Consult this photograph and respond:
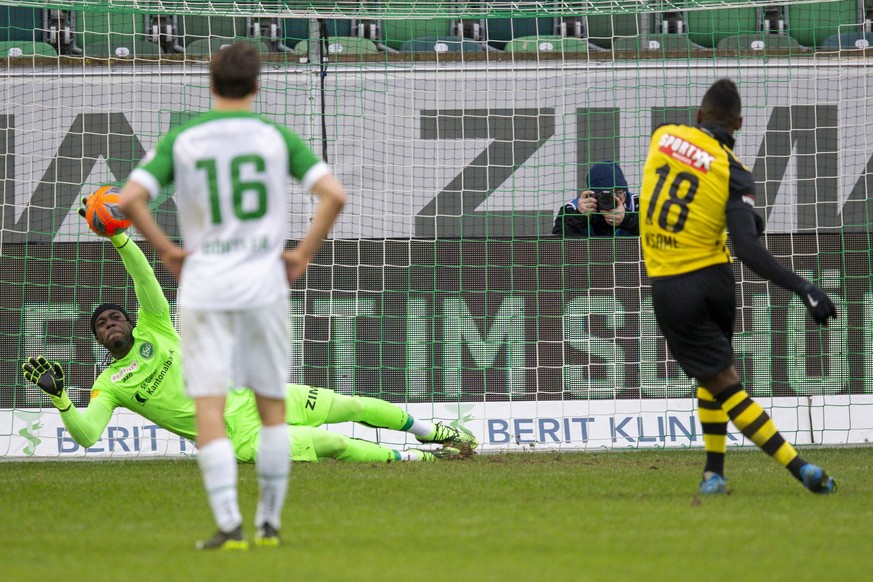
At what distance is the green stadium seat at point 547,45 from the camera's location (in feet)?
37.5

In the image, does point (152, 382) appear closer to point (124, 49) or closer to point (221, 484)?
point (124, 49)

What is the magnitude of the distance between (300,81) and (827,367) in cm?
533

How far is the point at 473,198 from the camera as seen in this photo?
11023mm

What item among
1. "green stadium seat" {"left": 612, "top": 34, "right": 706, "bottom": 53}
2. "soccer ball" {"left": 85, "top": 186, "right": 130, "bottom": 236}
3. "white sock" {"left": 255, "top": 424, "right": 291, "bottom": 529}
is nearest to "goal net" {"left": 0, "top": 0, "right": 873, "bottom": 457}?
"green stadium seat" {"left": 612, "top": 34, "right": 706, "bottom": 53}

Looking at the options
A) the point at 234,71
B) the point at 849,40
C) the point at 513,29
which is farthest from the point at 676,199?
the point at 513,29

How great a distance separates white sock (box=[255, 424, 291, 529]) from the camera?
4.39m

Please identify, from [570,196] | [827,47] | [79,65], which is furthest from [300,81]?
[827,47]

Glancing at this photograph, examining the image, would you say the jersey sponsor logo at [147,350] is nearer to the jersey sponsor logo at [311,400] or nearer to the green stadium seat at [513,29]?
the jersey sponsor logo at [311,400]

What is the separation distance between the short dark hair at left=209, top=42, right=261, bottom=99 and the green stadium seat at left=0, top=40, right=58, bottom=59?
7.29m

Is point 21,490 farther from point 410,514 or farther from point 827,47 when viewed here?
point 827,47

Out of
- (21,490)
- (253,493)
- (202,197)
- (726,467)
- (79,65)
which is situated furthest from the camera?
(79,65)

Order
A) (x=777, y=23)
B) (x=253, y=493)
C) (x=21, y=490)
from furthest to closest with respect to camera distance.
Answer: (x=777, y=23), (x=21, y=490), (x=253, y=493)

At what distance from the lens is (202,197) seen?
4.37m

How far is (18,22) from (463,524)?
375 inches
